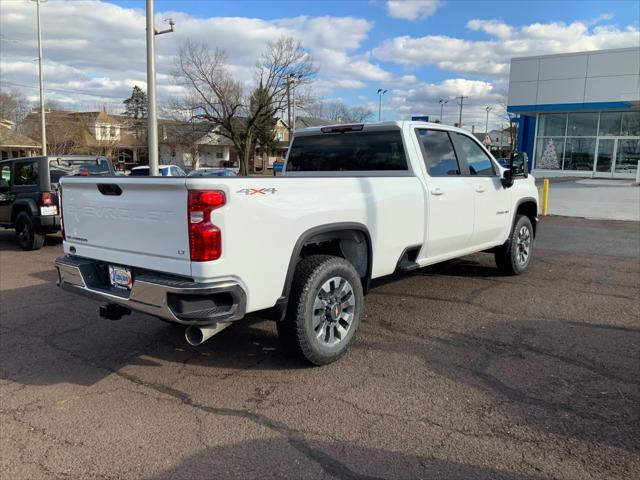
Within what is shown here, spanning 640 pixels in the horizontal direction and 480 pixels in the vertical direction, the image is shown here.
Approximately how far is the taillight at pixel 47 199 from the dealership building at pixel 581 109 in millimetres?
27161

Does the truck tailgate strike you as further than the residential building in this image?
No

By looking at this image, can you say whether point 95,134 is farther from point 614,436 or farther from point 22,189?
point 614,436

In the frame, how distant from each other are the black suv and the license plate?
272 inches

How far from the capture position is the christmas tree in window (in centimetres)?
3116

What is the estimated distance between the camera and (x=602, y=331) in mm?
5082

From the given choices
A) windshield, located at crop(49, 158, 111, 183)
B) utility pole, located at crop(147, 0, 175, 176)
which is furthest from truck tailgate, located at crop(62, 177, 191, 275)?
utility pole, located at crop(147, 0, 175, 176)

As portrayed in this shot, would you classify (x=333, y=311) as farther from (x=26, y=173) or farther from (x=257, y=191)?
(x=26, y=173)

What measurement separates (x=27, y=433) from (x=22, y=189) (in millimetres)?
8472

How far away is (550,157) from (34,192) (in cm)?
2898

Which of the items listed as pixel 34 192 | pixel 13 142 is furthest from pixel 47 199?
pixel 13 142

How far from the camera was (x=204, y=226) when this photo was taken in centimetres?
327

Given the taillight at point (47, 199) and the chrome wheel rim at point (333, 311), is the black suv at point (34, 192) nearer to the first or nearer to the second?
the taillight at point (47, 199)

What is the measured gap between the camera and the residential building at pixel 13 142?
44594mm

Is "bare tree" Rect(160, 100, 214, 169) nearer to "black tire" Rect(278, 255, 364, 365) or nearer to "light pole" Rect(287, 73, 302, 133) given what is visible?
"light pole" Rect(287, 73, 302, 133)
